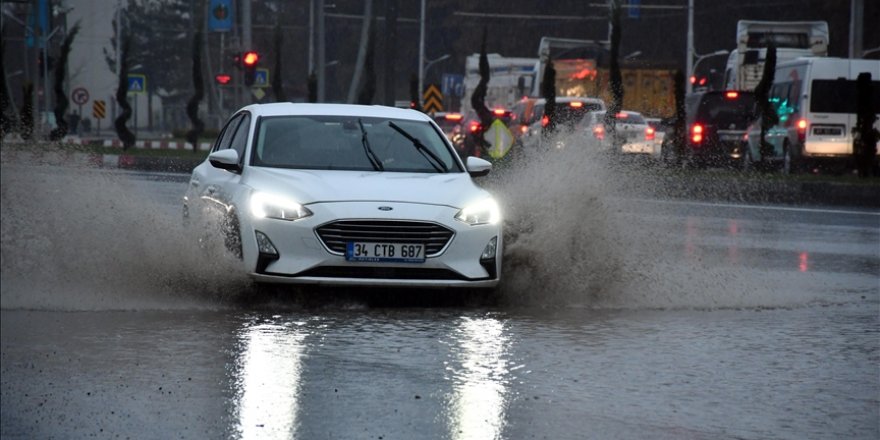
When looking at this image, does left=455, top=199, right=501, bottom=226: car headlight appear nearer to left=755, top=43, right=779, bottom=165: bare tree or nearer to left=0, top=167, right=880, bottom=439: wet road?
left=0, top=167, right=880, bottom=439: wet road

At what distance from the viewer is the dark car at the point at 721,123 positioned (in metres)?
37.7

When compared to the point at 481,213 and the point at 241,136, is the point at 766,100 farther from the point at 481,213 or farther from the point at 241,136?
the point at 481,213

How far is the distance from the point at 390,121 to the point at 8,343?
14.6ft

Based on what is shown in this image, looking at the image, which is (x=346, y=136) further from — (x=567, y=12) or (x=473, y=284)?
(x=567, y=12)

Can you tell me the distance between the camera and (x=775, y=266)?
1545 centimetres

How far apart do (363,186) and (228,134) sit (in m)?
2.72

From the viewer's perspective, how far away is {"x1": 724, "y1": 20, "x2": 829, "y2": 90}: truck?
46.9 metres

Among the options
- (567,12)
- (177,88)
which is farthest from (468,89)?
(177,88)

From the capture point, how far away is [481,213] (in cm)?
1149

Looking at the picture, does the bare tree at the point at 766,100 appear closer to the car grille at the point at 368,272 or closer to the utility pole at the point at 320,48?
the utility pole at the point at 320,48

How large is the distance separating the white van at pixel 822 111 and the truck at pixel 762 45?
1114 cm

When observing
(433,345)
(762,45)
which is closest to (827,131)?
(762,45)

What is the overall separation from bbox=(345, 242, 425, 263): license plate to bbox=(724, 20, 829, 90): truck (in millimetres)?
36109

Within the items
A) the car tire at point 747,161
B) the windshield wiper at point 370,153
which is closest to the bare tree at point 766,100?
the car tire at point 747,161
